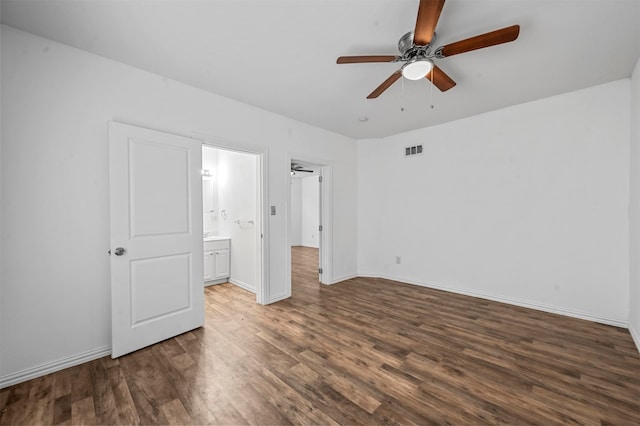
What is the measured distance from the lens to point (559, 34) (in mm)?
2098

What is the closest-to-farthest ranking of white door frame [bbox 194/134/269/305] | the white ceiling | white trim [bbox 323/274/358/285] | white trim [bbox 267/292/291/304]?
the white ceiling
white door frame [bbox 194/134/269/305]
white trim [bbox 267/292/291/304]
white trim [bbox 323/274/358/285]

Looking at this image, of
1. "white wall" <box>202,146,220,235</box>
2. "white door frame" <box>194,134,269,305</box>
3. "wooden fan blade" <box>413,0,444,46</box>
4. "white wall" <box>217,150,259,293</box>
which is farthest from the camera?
"white wall" <box>202,146,220,235</box>

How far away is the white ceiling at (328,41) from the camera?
5.97ft

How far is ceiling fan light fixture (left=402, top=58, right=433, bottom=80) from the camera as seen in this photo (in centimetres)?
206

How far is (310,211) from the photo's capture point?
9742 millimetres

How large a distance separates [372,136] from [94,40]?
4.03 meters

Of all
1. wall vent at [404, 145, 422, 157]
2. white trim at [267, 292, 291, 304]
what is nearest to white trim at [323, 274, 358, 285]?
white trim at [267, 292, 291, 304]

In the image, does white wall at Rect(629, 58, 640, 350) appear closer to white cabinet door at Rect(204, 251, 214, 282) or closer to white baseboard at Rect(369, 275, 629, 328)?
white baseboard at Rect(369, 275, 629, 328)

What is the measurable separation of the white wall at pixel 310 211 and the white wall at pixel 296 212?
0.38ft

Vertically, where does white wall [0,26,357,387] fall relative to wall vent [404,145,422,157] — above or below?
below

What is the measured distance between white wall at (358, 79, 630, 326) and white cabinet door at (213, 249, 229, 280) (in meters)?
2.98

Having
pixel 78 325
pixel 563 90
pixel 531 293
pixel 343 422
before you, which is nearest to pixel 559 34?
pixel 563 90

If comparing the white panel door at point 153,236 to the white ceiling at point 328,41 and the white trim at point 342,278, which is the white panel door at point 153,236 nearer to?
the white ceiling at point 328,41

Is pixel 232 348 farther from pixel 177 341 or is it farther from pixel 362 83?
pixel 362 83
